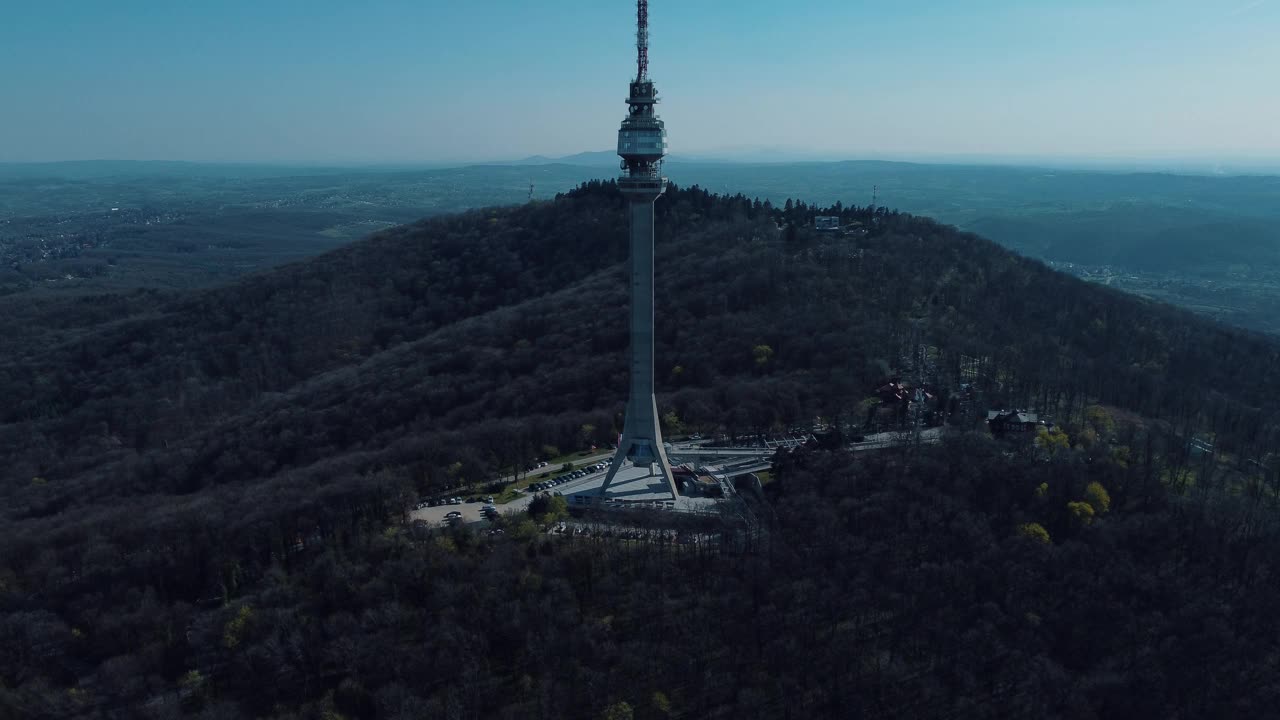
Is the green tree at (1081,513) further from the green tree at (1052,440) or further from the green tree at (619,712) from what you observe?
the green tree at (619,712)

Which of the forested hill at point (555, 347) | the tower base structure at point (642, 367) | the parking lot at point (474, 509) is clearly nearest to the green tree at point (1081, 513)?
the forested hill at point (555, 347)

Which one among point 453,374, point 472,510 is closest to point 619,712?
point 472,510

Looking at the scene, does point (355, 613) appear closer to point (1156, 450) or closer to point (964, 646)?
point (964, 646)

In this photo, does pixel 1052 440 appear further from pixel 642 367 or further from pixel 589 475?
pixel 589 475

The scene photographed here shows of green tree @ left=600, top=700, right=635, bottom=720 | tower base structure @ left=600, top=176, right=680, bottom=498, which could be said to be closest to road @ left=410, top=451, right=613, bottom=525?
tower base structure @ left=600, top=176, right=680, bottom=498

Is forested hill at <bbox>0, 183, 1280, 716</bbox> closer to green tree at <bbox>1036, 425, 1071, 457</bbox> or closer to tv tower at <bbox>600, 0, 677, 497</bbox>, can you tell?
green tree at <bbox>1036, 425, 1071, 457</bbox>

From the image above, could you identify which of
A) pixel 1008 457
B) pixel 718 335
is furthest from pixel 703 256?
pixel 1008 457
